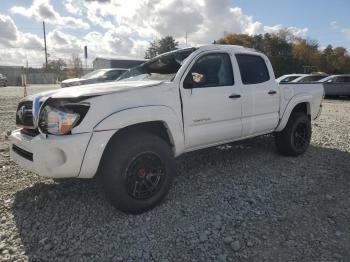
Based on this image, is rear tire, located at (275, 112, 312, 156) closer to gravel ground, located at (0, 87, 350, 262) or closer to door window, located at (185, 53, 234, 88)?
gravel ground, located at (0, 87, 350, 262)

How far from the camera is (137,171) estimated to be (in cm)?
369

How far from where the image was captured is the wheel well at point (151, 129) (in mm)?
3737

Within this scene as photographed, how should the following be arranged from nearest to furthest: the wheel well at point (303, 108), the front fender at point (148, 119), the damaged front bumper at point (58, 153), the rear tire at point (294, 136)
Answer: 1. the damaged front bumper at point (58, 153)
2. the front fender at point (148, 119)
3. the rear tire at point (294, 136)
4. the wheel well at point (303, 108)

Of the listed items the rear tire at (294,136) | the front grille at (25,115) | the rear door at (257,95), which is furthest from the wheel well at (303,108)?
the front grille at (25,115)

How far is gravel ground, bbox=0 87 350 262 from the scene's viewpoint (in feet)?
10.3

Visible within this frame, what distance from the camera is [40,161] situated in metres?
3.44

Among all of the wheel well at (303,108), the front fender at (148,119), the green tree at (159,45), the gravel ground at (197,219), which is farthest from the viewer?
the green tree at (159,45)

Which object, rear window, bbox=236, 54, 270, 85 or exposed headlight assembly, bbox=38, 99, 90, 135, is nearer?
exposed headlight assembly, bbox=38, 99, 90, 135

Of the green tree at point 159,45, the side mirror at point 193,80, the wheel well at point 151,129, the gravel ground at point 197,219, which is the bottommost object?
the gravel ground at point 197,219

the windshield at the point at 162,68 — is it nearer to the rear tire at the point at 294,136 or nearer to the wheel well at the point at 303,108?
the rear tire at the point at 294,136

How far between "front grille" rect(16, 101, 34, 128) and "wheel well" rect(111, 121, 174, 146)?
0.95 m

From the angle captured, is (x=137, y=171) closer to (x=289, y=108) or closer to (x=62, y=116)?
(x=62, y=116)

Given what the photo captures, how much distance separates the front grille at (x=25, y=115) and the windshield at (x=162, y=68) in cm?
142

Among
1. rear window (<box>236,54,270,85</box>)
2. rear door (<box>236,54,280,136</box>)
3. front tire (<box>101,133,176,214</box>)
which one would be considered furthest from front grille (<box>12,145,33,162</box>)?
rear window (<box>236,54,270,85</box>)
